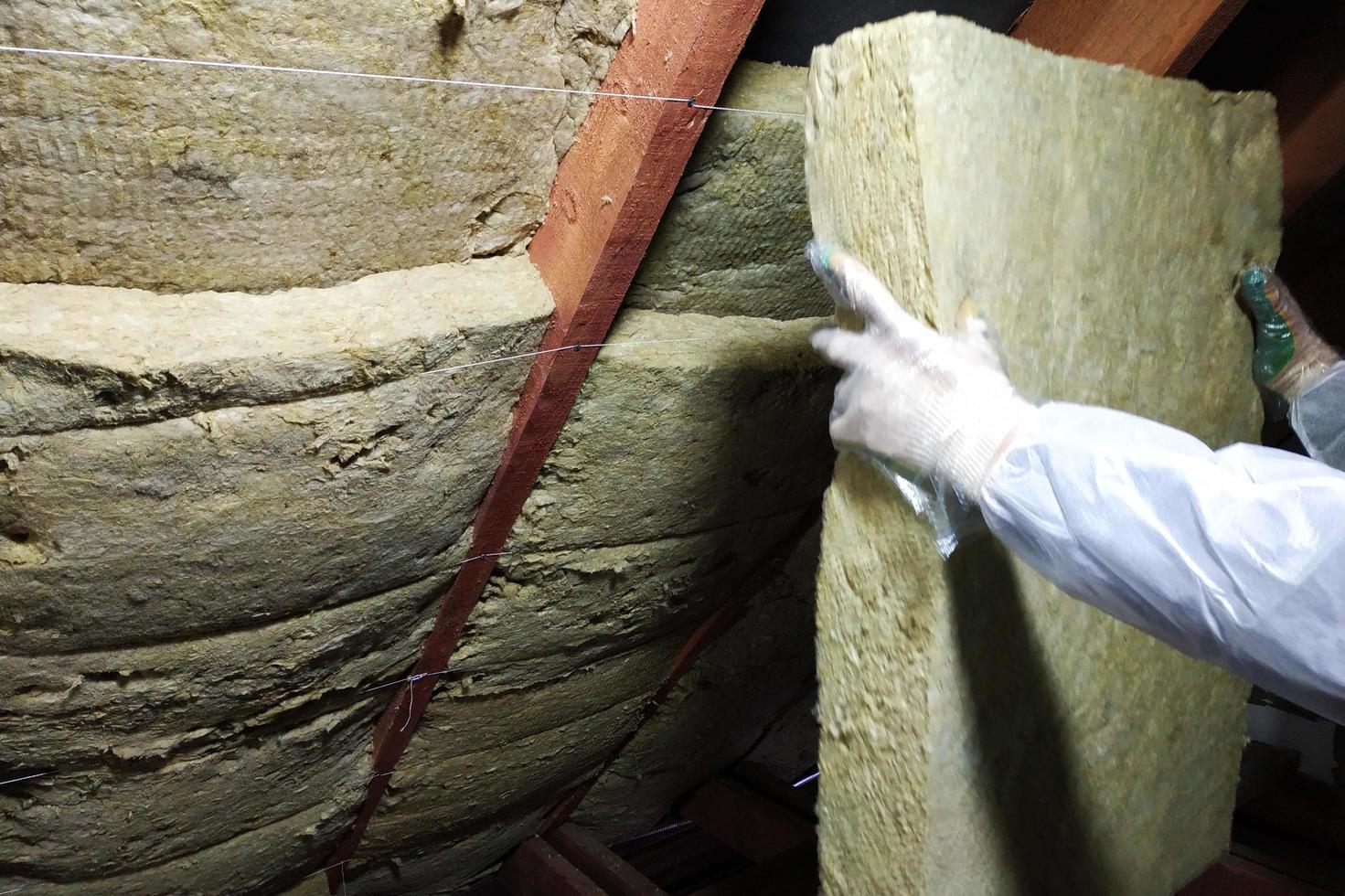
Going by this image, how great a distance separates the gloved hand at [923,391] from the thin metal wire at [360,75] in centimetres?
28

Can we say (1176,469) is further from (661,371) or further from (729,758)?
(729,758)

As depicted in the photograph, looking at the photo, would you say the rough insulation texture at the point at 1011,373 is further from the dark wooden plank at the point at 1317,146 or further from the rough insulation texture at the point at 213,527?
the dark wooden plank at the point at 1317,146

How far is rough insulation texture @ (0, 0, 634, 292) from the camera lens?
34.7 inches

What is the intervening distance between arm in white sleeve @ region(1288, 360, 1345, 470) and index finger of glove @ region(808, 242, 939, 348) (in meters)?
1.03

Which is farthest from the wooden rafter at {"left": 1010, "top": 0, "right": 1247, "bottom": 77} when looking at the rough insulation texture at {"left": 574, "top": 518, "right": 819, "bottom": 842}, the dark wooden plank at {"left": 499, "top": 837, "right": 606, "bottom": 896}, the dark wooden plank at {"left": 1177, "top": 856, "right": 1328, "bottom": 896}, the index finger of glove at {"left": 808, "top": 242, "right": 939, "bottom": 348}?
the dark wooden plank at {"left": 499, "top": 837, "right": 606, "bottom": 896}

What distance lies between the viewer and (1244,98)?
4.98ft

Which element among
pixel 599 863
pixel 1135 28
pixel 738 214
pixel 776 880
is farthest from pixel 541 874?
pixel 1135 28

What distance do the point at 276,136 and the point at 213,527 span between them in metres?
0.50

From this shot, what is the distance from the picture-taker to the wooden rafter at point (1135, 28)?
1506 mm

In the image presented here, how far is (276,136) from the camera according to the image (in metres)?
0.99

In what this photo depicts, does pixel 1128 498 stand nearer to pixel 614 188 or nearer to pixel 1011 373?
pixel 1011 373

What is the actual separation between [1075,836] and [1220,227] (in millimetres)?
964

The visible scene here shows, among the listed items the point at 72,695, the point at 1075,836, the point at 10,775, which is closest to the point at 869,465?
the point at 1075,836

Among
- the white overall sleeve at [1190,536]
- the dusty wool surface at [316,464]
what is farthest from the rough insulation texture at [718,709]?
the white overall sleeve at [1190,536]
